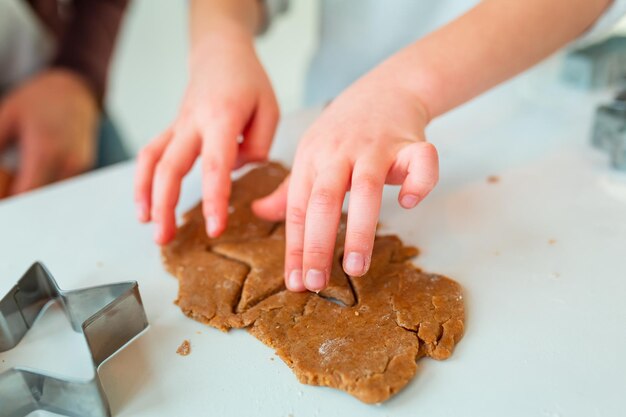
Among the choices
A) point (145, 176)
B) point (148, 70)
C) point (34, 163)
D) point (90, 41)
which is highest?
point (145, 176)

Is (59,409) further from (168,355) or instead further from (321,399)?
(321,399)

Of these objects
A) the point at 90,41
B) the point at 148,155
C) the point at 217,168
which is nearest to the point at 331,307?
the point at 217,168

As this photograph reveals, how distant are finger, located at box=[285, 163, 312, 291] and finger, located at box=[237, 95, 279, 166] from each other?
192 mm

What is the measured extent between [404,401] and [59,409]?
326 millimetres

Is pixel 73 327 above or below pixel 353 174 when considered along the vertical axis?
below

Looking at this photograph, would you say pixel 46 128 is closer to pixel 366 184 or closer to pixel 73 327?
pixel 73 327

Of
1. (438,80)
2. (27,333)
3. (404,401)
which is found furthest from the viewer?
(438,80)

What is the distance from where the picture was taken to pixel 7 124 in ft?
4.58

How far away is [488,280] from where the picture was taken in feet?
2.13

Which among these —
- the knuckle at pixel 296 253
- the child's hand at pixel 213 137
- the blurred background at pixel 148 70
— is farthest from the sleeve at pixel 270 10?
the blurred background at pixel 148 70

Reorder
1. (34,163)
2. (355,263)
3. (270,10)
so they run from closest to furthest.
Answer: (355,263), (270,10), (34,163)

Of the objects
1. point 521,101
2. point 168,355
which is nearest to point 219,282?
point 168,355

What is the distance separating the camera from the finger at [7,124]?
1387 mm

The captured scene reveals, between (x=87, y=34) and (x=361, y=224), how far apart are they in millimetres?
1328
